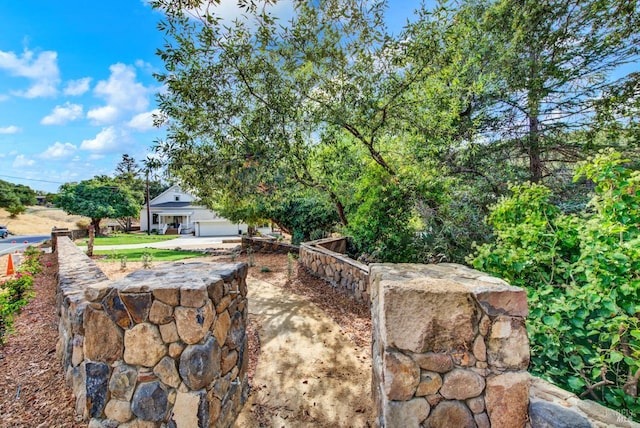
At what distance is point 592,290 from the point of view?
7.13ft

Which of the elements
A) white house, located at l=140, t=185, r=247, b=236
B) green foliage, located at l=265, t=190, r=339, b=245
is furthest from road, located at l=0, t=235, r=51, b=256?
green foliage, located at l=265, t=190, r=339, b=245

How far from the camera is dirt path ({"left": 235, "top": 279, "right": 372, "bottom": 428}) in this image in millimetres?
2863

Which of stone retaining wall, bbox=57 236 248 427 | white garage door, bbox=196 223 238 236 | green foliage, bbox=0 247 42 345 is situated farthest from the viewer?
white garage door, bbox=196 223 238 236

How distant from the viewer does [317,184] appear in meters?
7.55

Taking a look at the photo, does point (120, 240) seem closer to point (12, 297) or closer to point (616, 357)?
point (12, 297)

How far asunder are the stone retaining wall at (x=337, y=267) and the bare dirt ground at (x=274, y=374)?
0.41 meters

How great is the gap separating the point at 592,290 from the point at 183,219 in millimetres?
37904

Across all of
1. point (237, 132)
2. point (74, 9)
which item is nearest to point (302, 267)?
point (237, 132)

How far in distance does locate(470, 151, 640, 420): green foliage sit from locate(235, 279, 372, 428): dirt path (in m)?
1.83

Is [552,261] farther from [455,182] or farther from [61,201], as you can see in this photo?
[61,201]

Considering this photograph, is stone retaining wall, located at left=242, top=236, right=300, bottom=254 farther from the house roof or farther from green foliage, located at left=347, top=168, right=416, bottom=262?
the house roof

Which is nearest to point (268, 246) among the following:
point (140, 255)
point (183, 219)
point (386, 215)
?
point (140, 255)

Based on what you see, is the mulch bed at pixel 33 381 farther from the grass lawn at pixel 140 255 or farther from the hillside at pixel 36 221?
the hillside at pixel 36 221

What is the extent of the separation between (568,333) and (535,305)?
0.28 m
